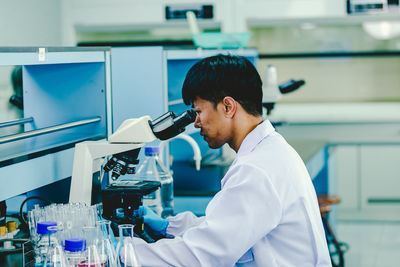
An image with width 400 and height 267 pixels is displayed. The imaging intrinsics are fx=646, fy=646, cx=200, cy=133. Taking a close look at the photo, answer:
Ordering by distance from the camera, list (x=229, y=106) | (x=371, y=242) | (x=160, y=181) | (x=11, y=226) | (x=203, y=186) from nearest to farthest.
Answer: (x=229, y=106) → (x=11, y=226) → (x=160, y=181) → (x=203, y=186) → (x=371, y=242)

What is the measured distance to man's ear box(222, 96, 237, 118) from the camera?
1804 millimetres

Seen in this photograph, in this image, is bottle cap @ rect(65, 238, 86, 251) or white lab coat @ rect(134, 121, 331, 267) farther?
white lab coat @ rect(134, 121, 331, 267)

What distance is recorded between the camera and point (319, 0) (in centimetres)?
540

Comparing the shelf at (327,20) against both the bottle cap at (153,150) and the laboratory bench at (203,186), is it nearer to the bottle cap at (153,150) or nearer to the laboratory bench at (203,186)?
the laboratory bench at (203,186)

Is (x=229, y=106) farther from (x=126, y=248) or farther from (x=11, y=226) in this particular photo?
(x=11, y=226)

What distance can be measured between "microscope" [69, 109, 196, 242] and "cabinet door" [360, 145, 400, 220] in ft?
11.8

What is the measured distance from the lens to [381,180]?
525 centimetres

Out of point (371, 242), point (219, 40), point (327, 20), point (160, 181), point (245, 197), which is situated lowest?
point (371, 242)

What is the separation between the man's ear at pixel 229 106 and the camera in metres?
1.80

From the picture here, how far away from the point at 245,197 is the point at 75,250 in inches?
17.5

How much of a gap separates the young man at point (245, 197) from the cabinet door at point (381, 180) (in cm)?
359

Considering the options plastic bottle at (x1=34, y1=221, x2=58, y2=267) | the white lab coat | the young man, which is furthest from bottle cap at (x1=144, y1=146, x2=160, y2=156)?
plastic bottle at (x1=34, y1=221, x2=58, y2=267)

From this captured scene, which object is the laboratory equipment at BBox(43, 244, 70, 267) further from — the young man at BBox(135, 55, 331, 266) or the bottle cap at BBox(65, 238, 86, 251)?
the young man at BBox(135, 55, 331, 266)

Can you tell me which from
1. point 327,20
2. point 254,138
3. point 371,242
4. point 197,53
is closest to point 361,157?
point 371,242
